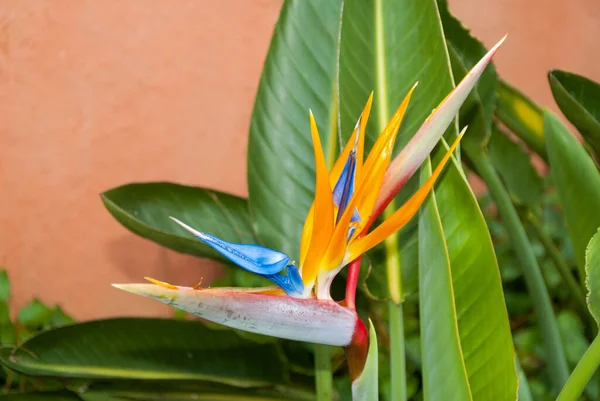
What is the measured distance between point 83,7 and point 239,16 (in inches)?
8.3

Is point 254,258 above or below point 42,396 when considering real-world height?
above

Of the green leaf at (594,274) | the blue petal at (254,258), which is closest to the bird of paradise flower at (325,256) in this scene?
the blue petal at (254,258)

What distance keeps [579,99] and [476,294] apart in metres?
0.29

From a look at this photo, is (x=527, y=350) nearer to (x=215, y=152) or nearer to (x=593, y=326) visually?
(x=593, y=326)

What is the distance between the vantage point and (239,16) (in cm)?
79

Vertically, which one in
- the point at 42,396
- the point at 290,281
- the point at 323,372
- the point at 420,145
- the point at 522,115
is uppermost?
the point at 522,115

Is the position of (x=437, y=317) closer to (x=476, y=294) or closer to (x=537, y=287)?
(x=476, y=294)

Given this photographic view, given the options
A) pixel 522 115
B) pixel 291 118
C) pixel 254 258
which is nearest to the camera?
pixel 254 258

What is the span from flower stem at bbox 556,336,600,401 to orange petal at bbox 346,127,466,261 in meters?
0.15

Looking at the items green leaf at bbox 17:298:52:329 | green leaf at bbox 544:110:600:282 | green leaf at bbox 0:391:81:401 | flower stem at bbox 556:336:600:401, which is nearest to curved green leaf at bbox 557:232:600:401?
flower stem at bbox 556:336:600:401

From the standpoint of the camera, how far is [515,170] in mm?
768

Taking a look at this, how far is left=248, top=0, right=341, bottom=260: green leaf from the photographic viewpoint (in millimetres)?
543

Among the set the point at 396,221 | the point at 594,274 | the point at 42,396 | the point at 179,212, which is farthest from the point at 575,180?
the point at 42,396

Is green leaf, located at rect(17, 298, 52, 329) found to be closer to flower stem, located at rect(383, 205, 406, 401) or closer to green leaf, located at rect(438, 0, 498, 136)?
flower stem, located at rect(383, 205, 406, 401)
